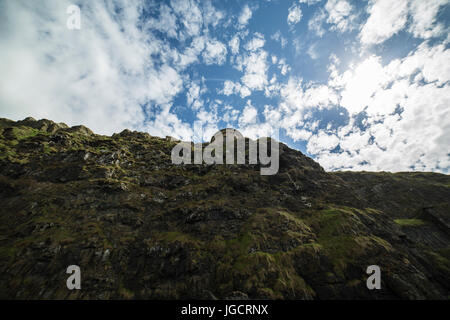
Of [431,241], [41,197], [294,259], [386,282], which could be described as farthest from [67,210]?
[431,241]

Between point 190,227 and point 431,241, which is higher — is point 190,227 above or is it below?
above

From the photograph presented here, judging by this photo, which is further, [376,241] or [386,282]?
[376,241]

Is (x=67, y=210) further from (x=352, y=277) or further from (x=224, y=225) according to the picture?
(x=352, y=277)

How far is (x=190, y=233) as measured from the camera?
42469mm

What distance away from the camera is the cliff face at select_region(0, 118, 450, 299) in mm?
30094

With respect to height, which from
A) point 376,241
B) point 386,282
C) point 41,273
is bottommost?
point 386,282

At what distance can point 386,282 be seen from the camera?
30797 millimetres

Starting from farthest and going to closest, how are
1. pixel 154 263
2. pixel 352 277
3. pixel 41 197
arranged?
pixel 41 197 → pixel 154 263 → pixel 352 277

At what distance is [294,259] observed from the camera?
35.1 meters

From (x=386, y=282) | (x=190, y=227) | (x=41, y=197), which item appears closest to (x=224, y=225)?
(x=190, y=227)

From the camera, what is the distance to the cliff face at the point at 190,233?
98.7 feet
